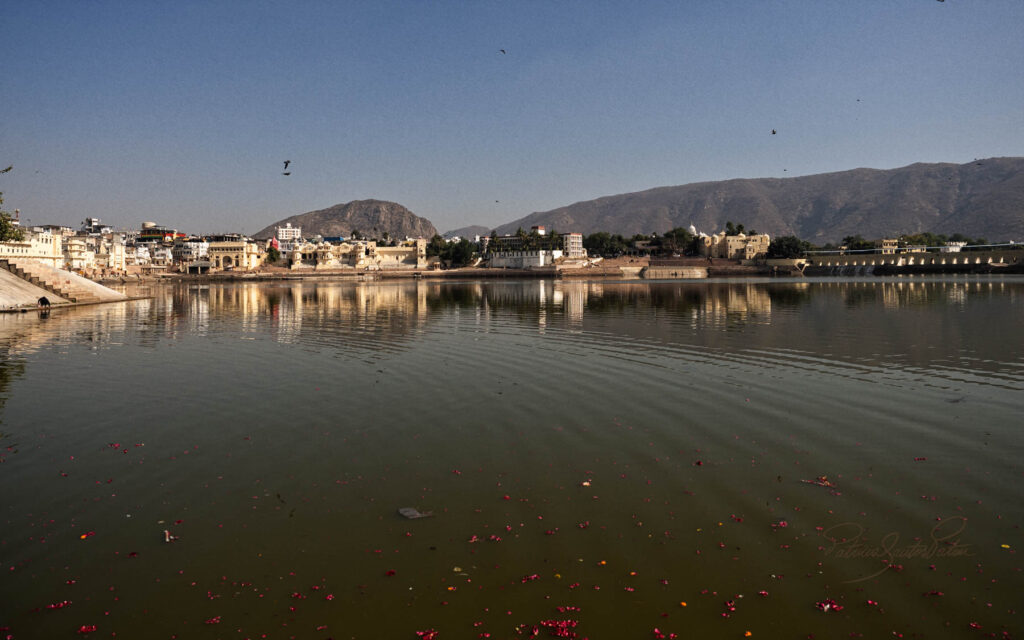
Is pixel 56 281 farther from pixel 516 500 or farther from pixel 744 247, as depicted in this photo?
pixel 744 247

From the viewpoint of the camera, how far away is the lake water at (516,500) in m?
6.15

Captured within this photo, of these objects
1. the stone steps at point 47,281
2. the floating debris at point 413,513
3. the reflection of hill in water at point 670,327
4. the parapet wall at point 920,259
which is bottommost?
the floating debris at point 413,513

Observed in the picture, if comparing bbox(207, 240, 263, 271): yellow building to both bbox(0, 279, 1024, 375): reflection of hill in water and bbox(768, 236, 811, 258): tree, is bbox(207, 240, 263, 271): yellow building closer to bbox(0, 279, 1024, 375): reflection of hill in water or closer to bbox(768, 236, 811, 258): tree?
bbox(0, 279, 1024, 375): reflection of hill in water

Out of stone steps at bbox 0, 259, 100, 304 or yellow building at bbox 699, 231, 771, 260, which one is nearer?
stone steps at bbox 0, 259, 100, 304

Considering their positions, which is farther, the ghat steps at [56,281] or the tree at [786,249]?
the tree at [786,249]

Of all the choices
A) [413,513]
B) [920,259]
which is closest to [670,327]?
[413,513]

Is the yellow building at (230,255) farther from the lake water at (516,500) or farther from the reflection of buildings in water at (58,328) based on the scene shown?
the lake water at (516,500)

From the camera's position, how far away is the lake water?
6.15 meters

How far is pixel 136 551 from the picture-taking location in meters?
7.43

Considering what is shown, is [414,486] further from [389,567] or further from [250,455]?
[250,455]

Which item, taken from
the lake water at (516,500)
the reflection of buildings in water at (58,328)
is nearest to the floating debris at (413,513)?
the lake water at (516,500)

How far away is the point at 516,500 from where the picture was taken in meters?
8.94

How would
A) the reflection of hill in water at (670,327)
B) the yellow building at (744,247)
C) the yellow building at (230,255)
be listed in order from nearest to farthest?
the reflection of hill in water at (670,327), the yellow building at (744,247), the yellow building at (230,255)

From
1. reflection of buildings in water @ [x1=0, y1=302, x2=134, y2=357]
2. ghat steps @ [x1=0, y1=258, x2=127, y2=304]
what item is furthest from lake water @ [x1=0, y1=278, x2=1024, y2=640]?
ghat steps @ [x1=0, y1=258, x2=127, y2=304]
